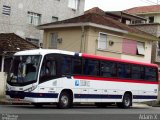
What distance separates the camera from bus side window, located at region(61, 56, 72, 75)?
24516 mm

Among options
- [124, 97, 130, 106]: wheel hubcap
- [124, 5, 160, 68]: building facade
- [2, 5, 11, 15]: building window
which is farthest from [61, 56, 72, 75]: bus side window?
[124, 5, 160, 68]: building facade

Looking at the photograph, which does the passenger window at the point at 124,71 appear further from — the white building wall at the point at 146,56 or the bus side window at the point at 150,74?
the white building wall at the point at 146,56

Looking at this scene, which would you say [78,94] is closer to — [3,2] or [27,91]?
[27,91]

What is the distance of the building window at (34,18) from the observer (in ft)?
157

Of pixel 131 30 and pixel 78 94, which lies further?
pixel 131 30

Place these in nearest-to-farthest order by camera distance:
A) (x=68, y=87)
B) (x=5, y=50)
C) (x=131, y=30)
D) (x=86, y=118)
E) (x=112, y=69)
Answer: (x=86, y=118)
(x=68, y=87)
(x=112, y=69)
(x=5, y=50)
(x=131, y=30)

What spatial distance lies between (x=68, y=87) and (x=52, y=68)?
60.3 inches

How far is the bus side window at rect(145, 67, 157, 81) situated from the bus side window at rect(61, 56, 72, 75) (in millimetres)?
8012

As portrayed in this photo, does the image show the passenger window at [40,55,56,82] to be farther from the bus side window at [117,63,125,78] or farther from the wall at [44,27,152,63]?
the wall at [44,27,152,63]

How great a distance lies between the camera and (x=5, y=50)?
37.3 meters

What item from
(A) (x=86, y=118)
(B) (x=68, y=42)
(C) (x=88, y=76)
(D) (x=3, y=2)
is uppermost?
(D) (x=3, y=2)

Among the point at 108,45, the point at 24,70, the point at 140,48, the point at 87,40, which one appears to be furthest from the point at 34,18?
the point at 24,70

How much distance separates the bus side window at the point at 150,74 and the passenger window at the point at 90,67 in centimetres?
562

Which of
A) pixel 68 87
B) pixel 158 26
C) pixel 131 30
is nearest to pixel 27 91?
pixel 68 87
